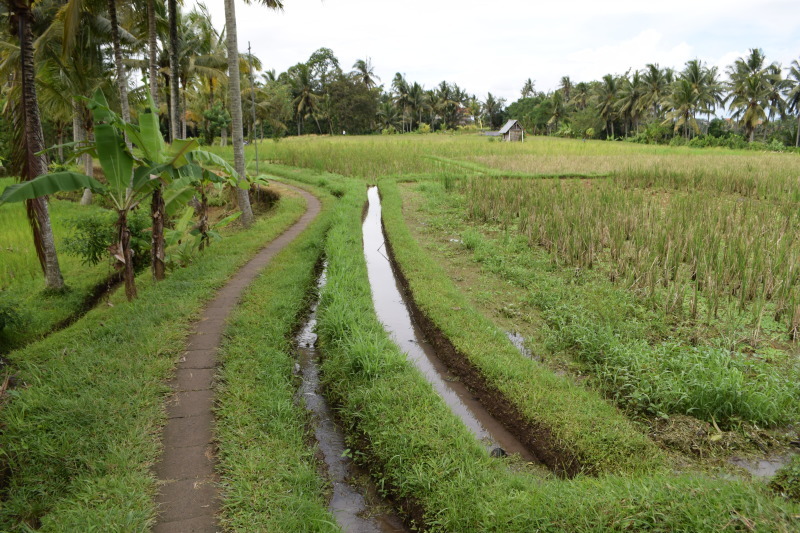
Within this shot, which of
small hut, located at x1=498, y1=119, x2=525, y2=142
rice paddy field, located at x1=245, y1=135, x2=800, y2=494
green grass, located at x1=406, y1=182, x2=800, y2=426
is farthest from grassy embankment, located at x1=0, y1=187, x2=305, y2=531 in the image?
small hut, located at x1=498, y1=119, x2=525, y2=142

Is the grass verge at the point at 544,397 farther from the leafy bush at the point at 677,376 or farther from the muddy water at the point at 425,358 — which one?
the leafy bush at the point at 677,376

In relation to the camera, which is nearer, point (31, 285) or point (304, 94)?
point (31, 285)

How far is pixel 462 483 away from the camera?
11.0 feet

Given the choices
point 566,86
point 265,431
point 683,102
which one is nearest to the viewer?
point 265,431

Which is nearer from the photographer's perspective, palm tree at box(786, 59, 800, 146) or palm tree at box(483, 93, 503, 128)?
palm tree at box(786, 59, 800, 146)

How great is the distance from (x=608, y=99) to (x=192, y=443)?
50858 mm

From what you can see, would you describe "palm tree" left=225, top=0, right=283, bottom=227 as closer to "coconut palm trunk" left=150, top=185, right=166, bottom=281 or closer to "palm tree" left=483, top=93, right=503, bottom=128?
"coconut palm trunk" left=150, top=185, right=166, bottom=281

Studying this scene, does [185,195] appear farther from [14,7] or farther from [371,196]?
[371,196]

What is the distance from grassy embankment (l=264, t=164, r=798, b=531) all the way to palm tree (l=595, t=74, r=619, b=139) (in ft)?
156

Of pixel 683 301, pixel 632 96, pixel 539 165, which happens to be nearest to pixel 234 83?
pixel 683 301

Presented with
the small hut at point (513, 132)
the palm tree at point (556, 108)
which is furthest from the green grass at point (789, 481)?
the palm tree at point (556, 108)

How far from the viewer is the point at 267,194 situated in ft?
52.0

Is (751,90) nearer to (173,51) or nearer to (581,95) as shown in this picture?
(581,95)

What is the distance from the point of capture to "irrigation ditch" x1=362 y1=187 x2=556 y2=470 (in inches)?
159
